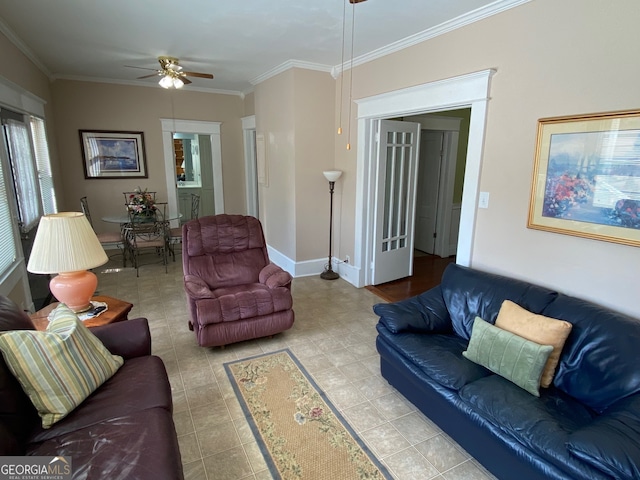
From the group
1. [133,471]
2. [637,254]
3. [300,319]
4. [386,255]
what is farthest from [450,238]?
[133,471]

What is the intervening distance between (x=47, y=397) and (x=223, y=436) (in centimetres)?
95

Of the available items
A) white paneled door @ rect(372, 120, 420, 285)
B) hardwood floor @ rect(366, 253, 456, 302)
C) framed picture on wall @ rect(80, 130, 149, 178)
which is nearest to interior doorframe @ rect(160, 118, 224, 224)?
framed picture on wall @ rect(80, 130, 149, 178)

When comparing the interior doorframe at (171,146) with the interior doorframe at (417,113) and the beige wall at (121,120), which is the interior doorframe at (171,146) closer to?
the beige wall at (121,120)

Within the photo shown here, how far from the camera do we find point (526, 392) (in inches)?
72.5

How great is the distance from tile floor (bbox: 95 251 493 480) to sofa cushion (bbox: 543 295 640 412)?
2.22ft

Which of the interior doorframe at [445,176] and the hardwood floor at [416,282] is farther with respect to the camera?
the interior doorframe at [445,176]

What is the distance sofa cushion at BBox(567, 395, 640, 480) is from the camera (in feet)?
4.36

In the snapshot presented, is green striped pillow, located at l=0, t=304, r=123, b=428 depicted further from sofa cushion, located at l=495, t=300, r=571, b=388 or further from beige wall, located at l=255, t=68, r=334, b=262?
beige wall, located at l=255, t=68, r=334, b=262

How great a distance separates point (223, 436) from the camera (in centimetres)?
210

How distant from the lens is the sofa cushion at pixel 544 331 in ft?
6.23

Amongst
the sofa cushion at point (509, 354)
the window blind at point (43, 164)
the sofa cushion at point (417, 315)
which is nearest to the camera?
the sofa cushion at point (509, 354)

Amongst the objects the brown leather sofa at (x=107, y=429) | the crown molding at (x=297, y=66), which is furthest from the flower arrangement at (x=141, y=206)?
the brown leather sofa at (x=107, y=429)

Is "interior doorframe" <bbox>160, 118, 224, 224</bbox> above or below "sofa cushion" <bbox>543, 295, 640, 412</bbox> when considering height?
above

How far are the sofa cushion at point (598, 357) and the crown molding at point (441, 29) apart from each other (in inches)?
81.9
